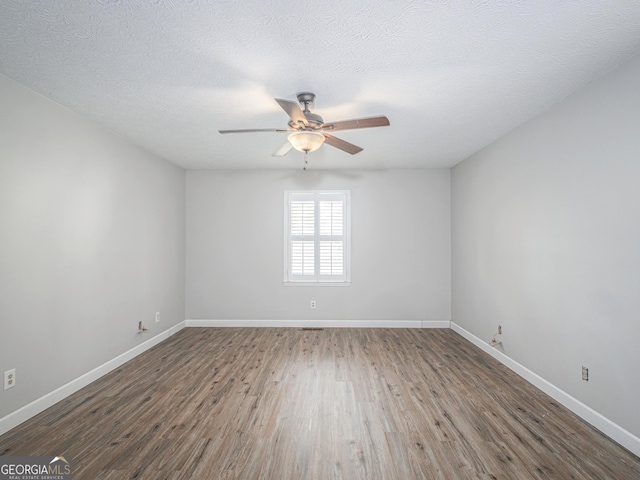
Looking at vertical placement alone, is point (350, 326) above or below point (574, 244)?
below

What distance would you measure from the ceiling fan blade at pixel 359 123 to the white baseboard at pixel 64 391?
3006mm

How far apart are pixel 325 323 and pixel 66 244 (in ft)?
11.2

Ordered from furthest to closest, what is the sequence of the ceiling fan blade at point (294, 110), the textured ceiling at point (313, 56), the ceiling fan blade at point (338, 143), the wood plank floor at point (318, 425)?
the ceiling fan blade at point (338, 143) < the ceiling fan blade at point (294, 110) < the wood plank floor at point (318, 425) < the textured ceiling at point (313, 56)

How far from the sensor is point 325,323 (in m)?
5.04

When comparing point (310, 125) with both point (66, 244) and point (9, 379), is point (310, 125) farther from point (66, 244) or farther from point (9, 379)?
point (9, 379)

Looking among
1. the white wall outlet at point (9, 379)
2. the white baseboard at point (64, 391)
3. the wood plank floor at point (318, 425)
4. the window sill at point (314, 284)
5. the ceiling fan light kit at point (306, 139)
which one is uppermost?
the ceiling fan light kit at point (306, 139)

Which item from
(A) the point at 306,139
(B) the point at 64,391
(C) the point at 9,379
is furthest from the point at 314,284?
(C) the point at 9,379

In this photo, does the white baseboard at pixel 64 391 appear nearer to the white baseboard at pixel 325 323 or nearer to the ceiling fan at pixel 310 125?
the white baseboard at pixel 325 323

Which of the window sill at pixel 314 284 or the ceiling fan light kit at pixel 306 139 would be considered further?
the window sill at pixel 314 284

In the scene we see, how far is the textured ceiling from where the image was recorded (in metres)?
1.61

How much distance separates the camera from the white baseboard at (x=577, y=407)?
6.70 feet

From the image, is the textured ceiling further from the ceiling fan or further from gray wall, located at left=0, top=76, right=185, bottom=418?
gray wall, located at left=0, top=76, right=185, bottom=418

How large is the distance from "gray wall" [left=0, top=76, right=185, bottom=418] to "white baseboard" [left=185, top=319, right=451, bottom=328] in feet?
3.43

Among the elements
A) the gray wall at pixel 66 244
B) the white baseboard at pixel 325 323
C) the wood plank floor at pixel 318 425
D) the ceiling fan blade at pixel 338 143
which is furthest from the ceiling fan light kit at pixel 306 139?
the white baseboard at pixel 325 323
